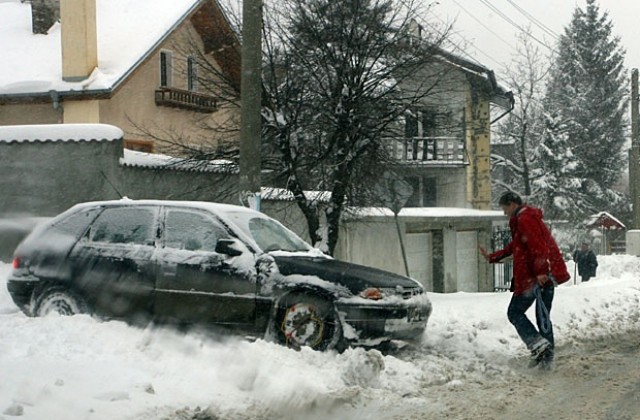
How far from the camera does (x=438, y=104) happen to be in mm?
14656

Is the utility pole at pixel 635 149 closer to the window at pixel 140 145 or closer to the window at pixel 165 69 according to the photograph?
the window at pixel 165 69

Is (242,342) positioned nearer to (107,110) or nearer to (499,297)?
(499,297)

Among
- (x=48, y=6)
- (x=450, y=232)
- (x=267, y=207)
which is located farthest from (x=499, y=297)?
(x=48, y=6)

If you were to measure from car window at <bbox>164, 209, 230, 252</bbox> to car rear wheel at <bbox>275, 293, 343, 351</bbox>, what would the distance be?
1.04 metres

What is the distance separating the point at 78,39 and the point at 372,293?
595 inches

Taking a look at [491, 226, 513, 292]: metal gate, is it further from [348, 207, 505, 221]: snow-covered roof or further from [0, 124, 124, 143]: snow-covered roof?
[0, 124, 124, 143]: snow-covered roof

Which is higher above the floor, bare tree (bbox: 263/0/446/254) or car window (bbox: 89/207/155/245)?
bare tree (bbox: 263/0/446/254)

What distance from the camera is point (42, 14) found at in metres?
24.7

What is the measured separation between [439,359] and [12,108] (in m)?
17.2

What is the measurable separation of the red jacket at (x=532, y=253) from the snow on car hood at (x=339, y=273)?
1.15 m

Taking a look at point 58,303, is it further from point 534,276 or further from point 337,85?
point 337,85

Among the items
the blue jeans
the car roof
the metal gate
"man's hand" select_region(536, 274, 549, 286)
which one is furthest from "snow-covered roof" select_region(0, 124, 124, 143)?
the metal gate

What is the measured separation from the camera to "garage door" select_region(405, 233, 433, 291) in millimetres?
24203

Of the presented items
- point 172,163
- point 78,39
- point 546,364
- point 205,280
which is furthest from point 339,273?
point 78,39
